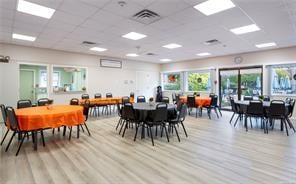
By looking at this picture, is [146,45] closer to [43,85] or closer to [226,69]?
[226,69]

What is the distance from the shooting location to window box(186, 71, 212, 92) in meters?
9.96

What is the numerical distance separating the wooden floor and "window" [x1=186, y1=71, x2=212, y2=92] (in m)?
5.69

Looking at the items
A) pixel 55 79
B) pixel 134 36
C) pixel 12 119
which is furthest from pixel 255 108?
pixel 55 79

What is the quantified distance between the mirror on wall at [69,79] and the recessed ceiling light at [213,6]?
657 centimetres

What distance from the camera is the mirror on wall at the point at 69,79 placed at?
8.07 metres

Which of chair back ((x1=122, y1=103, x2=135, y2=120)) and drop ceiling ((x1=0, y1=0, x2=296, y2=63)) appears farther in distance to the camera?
chair back ((x1=122, y1=103, x2=135, y2=120))

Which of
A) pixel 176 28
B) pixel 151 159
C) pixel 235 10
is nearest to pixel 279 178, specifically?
pixel 151 159

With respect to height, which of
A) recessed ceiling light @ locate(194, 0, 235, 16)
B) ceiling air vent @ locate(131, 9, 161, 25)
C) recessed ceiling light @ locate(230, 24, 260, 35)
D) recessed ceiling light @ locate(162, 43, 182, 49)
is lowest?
ceiling air vent @ locate(131, 9, 161, 25)

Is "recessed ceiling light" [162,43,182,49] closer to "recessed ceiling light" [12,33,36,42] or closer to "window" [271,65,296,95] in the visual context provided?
"window" [271,65,296,95]

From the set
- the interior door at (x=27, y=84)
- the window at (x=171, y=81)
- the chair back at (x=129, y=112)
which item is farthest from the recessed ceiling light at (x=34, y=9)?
the window at (x=171, y=81)

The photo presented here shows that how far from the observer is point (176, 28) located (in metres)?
4.89

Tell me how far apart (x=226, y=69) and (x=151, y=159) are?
748 cm

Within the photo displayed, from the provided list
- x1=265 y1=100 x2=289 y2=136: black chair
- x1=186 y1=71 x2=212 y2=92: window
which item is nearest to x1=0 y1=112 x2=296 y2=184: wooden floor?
x1=265 y1=100 x2=289 y2=136: black chair

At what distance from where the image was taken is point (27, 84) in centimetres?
934
